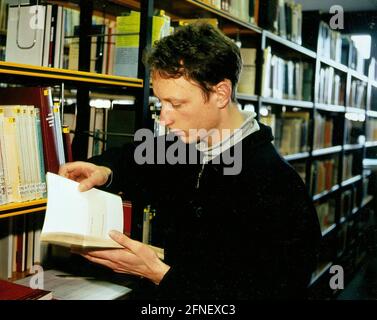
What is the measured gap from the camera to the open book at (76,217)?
1028mm

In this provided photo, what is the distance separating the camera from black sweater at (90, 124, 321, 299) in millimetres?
1133

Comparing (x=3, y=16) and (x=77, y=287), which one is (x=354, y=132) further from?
(x=77, y=287)

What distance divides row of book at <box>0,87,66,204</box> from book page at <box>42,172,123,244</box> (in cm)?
17

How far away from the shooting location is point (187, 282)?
114 cm

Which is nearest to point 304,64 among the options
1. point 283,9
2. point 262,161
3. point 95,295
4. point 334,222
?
point 283,9

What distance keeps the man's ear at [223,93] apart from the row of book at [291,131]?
61.2 inches

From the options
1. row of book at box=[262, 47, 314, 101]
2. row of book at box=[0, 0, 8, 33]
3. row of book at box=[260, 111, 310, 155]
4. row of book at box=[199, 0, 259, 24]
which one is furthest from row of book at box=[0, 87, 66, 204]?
row of book at box=[260, 111, 310, 155]

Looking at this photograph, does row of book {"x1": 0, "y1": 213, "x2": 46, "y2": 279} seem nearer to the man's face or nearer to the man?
the man

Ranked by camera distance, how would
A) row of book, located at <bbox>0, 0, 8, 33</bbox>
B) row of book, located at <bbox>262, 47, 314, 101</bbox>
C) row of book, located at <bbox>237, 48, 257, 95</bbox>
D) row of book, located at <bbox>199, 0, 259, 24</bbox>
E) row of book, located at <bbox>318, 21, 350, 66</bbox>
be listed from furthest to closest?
row of book, located at <bbox>318, 21, 350, 66</bbox>, row of book, located at <bbox>262, 47, 314, 101</bbox>, row of book, located at <bbox>237, 48, 257, 95</bbox>, row of book, located at <bbox>0, 0, 8, 33</bbox>, row of book, located at <bbox>199, 0, 259, 24</bbox>

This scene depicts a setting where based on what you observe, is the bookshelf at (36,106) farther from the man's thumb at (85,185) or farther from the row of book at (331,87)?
the row of book at (331,87)

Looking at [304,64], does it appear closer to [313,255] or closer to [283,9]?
[283,9]

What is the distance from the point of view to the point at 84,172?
4.26 ft

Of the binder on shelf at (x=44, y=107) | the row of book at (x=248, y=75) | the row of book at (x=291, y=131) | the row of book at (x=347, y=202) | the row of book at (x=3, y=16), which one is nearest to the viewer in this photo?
the binder on shelf at (x=44, y=107)

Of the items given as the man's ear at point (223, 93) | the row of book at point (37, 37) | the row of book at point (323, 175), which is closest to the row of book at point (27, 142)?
the row of book at point (37, 37)
